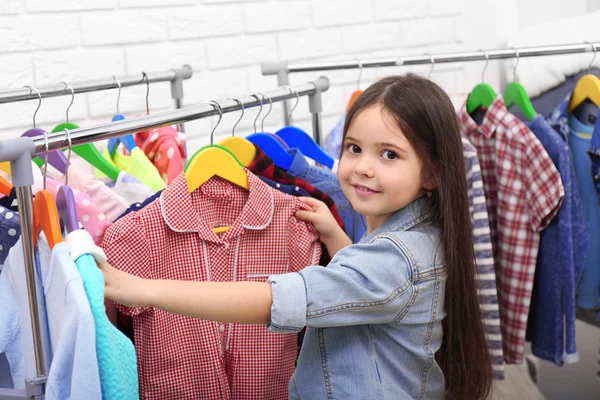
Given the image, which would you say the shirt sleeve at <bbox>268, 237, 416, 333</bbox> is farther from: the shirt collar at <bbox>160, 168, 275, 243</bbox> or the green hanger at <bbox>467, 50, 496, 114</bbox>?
the green hanger at <bbox>467, 50, 496, 114</bbox>

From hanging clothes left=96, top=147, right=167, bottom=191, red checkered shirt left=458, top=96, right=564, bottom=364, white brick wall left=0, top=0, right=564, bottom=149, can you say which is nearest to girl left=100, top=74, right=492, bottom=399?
hanging clothes left=96, top=147, right=167, bottom=191

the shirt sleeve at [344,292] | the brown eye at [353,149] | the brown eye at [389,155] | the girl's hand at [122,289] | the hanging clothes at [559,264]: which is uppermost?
the brown eye at [353,149]

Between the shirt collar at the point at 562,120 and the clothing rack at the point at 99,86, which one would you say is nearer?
the clothing rack at the point at 99,86

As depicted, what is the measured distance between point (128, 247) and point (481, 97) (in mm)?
1021

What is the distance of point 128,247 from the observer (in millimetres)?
1199

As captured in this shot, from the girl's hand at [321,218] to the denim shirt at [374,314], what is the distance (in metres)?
0.14

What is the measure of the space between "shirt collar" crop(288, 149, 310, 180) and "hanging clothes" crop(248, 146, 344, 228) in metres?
0.01

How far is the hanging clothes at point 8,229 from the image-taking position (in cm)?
115

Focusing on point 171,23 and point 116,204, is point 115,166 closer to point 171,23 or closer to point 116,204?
point 116,204

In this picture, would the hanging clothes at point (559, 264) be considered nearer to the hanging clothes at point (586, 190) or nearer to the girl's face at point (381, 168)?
the hanging clothes at point (586, 190)

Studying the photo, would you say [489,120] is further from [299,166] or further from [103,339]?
[103,339]

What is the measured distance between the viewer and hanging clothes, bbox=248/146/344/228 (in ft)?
4.82

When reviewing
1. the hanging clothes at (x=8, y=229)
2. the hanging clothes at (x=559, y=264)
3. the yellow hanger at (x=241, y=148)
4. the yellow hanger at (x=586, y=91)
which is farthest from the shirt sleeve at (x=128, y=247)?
the yellow hanger at (x=586, y=91)

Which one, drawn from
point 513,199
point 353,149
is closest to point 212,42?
point 513,199
